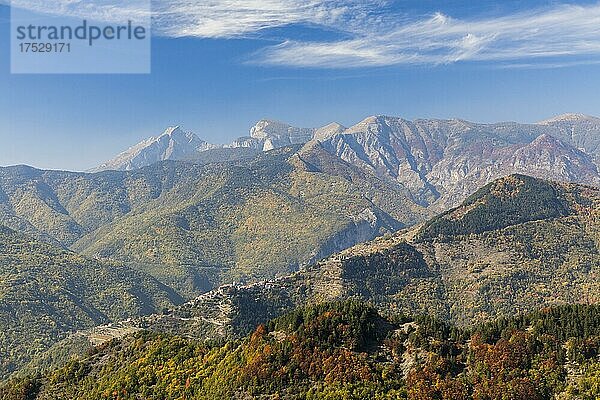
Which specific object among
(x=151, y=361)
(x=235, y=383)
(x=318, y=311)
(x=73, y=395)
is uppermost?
(x=318, y=311)

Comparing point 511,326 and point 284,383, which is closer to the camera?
point 284,383

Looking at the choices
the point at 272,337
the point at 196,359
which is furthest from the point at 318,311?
the point at 196,359

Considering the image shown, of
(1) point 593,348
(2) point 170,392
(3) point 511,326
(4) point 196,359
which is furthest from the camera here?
(4) point 196,359

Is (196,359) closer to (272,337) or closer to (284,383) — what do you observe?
(272,337)

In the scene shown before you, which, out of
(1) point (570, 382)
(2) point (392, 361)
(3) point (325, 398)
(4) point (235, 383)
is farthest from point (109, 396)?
(1) point (570, 382)

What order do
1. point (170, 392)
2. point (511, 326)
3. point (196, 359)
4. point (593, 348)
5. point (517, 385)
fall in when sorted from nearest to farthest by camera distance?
point (517, 385)
point (593, 348)
point (511, 326)
point (170, 392)
point (196, 359)

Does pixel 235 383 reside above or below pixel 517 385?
below

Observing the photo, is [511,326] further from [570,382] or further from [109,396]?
[109,396]
